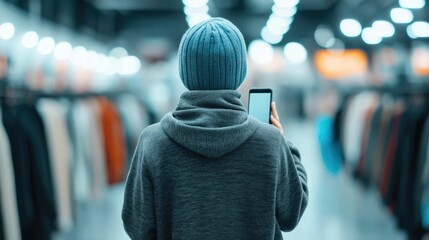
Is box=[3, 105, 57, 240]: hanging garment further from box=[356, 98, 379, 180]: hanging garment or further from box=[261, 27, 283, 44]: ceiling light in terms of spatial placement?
box=[261, 27, 283, 44]: ceiling light

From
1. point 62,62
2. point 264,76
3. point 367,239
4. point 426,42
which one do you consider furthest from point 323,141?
point 264,76

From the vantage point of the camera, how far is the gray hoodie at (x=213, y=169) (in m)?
1.61

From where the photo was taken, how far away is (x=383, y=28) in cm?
845

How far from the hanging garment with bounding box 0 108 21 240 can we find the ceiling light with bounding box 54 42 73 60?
4.23m

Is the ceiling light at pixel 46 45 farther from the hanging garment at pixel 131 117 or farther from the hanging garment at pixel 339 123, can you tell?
the hanging garment at pixel 339 123

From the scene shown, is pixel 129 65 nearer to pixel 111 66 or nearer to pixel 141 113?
pixel 111 66

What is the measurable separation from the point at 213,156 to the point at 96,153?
4.32 m

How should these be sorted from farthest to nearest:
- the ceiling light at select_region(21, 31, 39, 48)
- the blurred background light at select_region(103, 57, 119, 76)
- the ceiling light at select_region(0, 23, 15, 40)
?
the blurred background light at select_region(103, 57, 119, 76) < the ceiling light at select_region(21, 31, 39, 48) < the ceiling light at select_region(0, 23, 15, 40)

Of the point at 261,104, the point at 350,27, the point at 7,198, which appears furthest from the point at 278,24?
the point at 261,104

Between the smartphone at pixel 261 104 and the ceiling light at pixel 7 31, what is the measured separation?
14.7 feet

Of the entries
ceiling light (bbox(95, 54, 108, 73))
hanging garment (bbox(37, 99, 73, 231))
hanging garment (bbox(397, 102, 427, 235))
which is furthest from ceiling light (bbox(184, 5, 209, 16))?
hanging garment (bbox(397, 102, 427, 235))

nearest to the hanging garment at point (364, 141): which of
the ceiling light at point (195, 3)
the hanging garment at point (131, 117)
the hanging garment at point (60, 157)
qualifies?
the hanging garment at point (131, 117)

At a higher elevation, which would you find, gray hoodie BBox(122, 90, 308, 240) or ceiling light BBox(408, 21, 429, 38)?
ceiling light BBox(408, 21, 429, 38)

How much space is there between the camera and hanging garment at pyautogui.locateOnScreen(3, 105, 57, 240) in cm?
375
